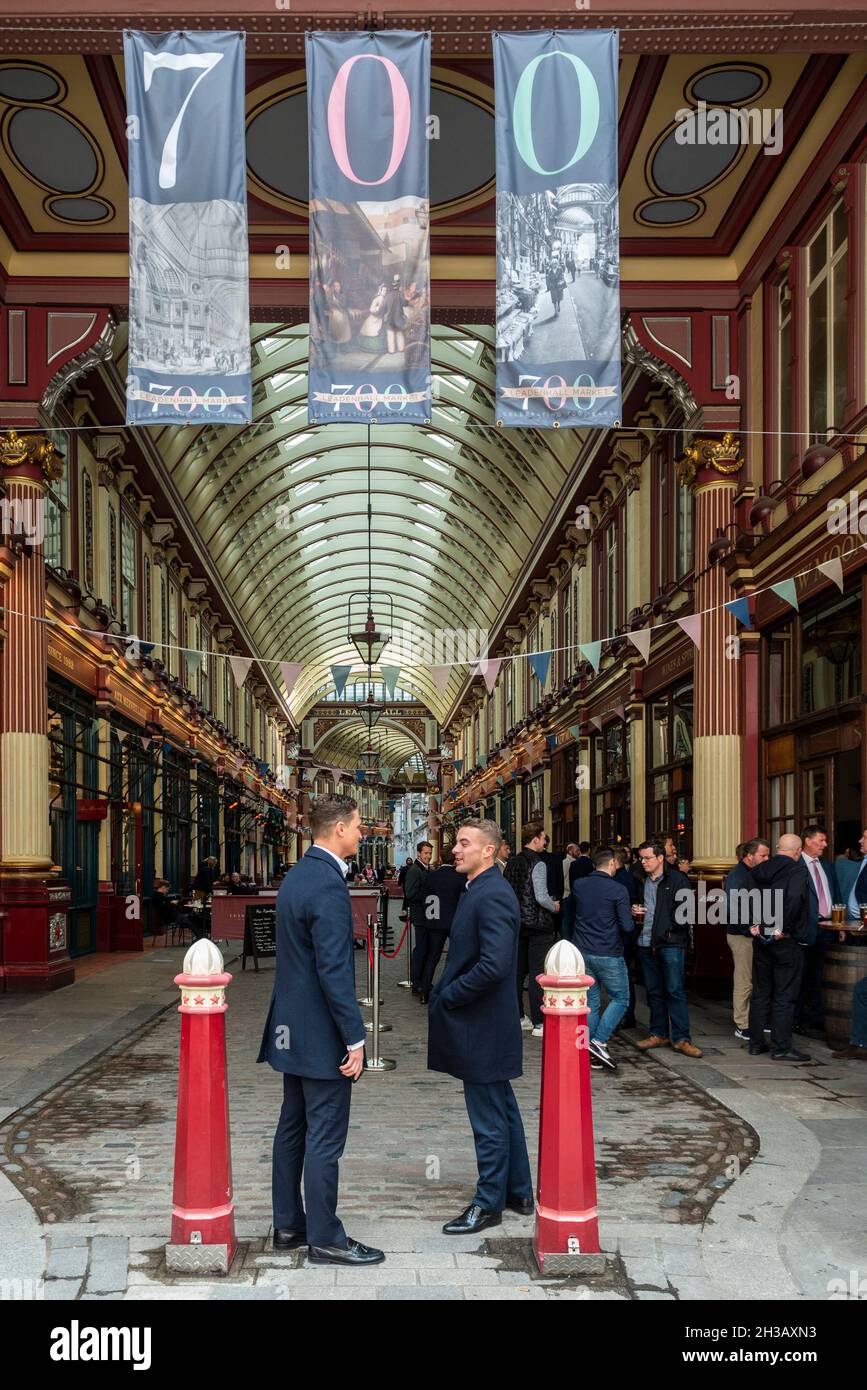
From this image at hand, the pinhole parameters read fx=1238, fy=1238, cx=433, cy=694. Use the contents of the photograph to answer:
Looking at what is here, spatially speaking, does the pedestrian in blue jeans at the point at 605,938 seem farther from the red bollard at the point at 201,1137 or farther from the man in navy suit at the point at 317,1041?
the red bollard at the point at 201,1137

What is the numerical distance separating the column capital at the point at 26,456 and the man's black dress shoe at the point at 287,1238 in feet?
35.2

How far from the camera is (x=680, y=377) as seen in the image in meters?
13.8

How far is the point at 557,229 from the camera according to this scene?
903 cm

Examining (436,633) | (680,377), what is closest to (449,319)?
(680,377)

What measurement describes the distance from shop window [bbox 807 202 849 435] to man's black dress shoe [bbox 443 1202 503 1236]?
24.5ft

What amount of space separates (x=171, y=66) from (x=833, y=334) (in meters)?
6.08

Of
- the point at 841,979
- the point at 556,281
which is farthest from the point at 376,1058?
the point at 556,281

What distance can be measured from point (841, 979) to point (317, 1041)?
6.07 m

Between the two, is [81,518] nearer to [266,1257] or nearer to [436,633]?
[266,1257]

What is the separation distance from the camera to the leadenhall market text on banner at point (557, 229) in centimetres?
884

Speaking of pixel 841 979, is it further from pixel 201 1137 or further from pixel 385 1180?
pixel 201 1137

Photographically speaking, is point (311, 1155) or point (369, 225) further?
point (369, 225)

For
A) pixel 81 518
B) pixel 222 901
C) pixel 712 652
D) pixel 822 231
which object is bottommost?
pixel 222 901

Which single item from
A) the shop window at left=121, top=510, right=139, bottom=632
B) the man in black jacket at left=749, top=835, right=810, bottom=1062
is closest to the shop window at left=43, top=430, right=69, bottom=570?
the shop window at left=121, top=510, right=139, bottom=632
